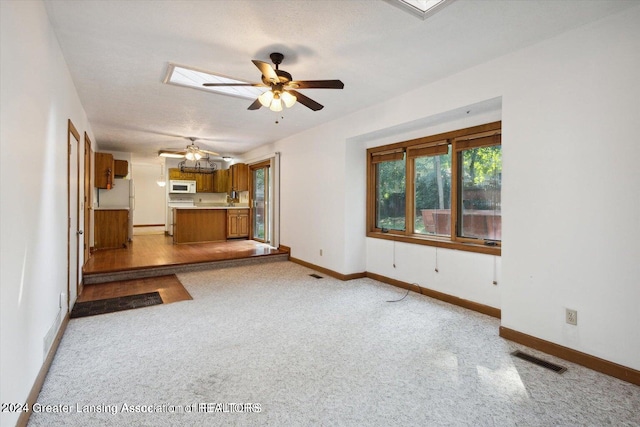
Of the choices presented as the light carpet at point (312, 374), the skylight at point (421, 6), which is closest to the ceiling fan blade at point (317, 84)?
the skylight at point (421, 6)

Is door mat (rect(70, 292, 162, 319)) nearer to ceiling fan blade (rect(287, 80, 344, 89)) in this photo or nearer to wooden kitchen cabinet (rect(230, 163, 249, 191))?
ceiling fan blade (rect(287, 80, 344, 89))

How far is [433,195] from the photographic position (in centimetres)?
441

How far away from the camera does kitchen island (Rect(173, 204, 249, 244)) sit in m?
8.29

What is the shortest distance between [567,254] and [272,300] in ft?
10.2

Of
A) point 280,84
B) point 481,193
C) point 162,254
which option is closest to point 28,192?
point 280,84

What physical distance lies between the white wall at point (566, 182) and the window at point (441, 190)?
267mm

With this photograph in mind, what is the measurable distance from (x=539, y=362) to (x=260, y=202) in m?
7.40

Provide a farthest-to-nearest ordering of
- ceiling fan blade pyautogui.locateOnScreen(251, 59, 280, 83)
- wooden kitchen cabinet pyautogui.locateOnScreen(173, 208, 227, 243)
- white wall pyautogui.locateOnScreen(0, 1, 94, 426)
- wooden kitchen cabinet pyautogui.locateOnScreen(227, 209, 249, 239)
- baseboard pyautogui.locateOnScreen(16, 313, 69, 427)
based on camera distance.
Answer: wooden kitchen cabinet pyautogui.locateOnScreen(227, 209, 249, 239)
wooden kitchen cabinet pyautogui.locateOnScreen(173, 208, 227, 243)
ceiling fan blade pyautogui.locateOnScreen(251, 59, 280, 83)
baseboard pyautogui.locateOnScreen(16, 313, 69, 427)
white wall pyautogui.locateOnScreen(0, 1, 94, 426)

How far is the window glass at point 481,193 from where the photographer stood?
3.65 meters

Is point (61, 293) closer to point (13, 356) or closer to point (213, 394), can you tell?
point (13, 356)

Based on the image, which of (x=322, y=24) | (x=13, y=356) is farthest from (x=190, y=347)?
(x=322, y=24)

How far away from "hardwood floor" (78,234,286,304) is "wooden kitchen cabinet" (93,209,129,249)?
37 centimetres

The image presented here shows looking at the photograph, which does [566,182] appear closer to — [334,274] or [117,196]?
[334,274]

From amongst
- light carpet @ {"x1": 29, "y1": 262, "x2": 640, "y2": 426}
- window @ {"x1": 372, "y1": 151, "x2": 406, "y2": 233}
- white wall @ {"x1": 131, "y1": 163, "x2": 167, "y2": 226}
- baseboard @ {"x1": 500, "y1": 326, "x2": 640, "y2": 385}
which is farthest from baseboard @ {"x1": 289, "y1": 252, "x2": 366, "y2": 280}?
white wall @ {"x1": 131, "y1": 163, "x2": 167, "y2": 226}
